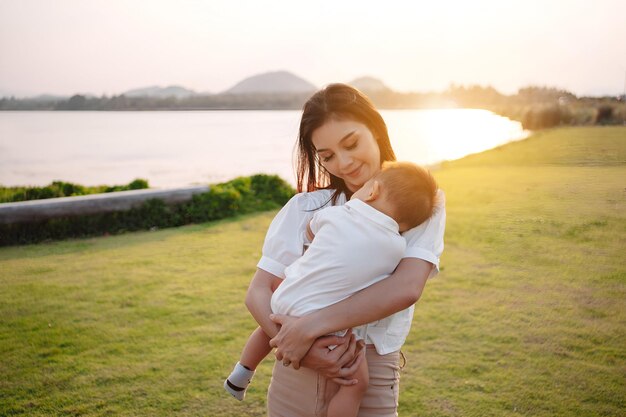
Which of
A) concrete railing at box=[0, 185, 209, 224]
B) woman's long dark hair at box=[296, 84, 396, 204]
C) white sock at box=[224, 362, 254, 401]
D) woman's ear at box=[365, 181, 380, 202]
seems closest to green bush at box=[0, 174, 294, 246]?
concrete railing at box=[0, 185, 209, 224]

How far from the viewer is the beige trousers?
148 cm

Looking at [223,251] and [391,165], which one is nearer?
[391,165]

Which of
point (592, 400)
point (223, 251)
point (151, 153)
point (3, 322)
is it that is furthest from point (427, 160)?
point (151, 153)

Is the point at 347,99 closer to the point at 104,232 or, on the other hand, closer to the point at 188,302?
the point at 188,302

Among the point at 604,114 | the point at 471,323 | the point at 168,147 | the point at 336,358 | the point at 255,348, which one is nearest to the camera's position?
the point at 336,358

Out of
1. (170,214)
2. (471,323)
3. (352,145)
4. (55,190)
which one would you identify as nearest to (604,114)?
(471,323)

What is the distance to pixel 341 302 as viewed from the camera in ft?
4.62

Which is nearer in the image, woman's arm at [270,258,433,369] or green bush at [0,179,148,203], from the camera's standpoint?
woman's arm at [270,258,433,369]

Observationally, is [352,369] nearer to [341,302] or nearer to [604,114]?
[341,302]

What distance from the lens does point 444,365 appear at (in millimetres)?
3127

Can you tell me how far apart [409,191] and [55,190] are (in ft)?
23.8

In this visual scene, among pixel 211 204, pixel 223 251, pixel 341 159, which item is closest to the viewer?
pixel 341 159

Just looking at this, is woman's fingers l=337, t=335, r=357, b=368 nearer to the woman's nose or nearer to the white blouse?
the white blouse

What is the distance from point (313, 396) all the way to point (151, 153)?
13.6 meters
